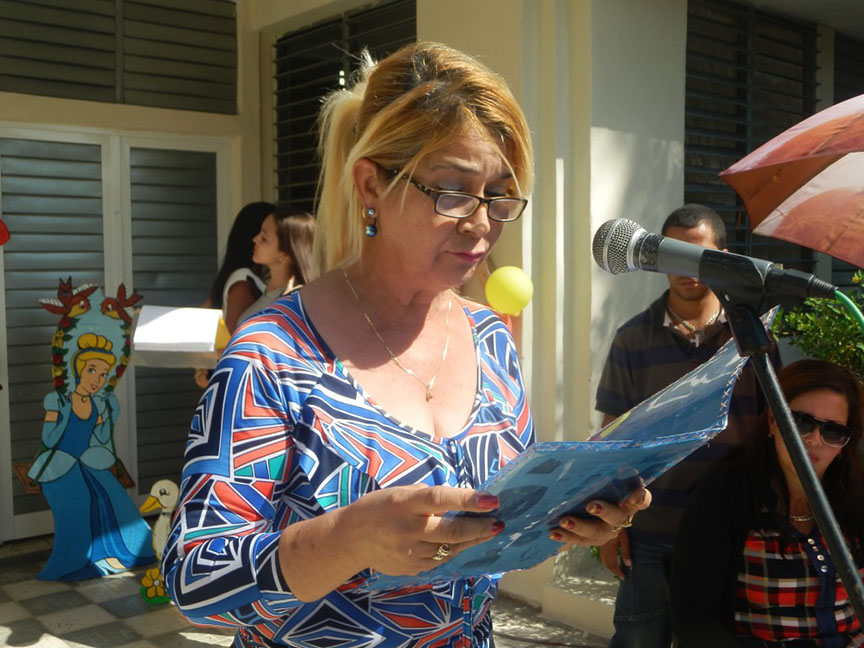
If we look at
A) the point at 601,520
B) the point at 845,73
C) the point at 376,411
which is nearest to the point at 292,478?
→ the point at 376,411

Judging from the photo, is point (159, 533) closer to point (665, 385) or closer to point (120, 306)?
point (120, 306)

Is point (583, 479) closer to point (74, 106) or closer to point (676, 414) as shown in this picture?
point (676, 414)

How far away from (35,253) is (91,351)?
85 cm

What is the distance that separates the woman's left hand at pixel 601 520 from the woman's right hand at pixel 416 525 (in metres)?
→ 0.16

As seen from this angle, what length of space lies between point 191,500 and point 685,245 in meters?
0.77

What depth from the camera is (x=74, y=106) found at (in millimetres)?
5531

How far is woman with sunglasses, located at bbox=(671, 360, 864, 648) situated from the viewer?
99.3 inches

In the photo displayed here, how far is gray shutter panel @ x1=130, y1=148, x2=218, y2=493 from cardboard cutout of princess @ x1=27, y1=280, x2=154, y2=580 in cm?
68

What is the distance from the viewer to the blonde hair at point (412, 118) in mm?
1402

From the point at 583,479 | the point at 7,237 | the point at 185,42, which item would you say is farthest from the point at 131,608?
the point at 583,479

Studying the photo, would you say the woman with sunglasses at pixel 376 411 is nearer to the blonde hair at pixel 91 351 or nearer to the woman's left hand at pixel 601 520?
the woman's left hand at pixel 601 520

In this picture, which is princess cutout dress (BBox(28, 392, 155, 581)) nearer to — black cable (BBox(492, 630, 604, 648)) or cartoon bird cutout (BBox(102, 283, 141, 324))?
cartoon bird cutout (BBox(102, 283, 141, 324))

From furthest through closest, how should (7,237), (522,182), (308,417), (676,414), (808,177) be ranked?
1. (7,237)
2. (808,177)
3. (522,182)
4. (308,417)
5. (676,414)

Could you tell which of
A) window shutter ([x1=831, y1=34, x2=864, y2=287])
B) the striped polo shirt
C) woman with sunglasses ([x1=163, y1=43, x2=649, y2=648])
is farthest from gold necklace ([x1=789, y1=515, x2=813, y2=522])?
window shutter ([x1=831, y1=34, x2=864, y2=287])
